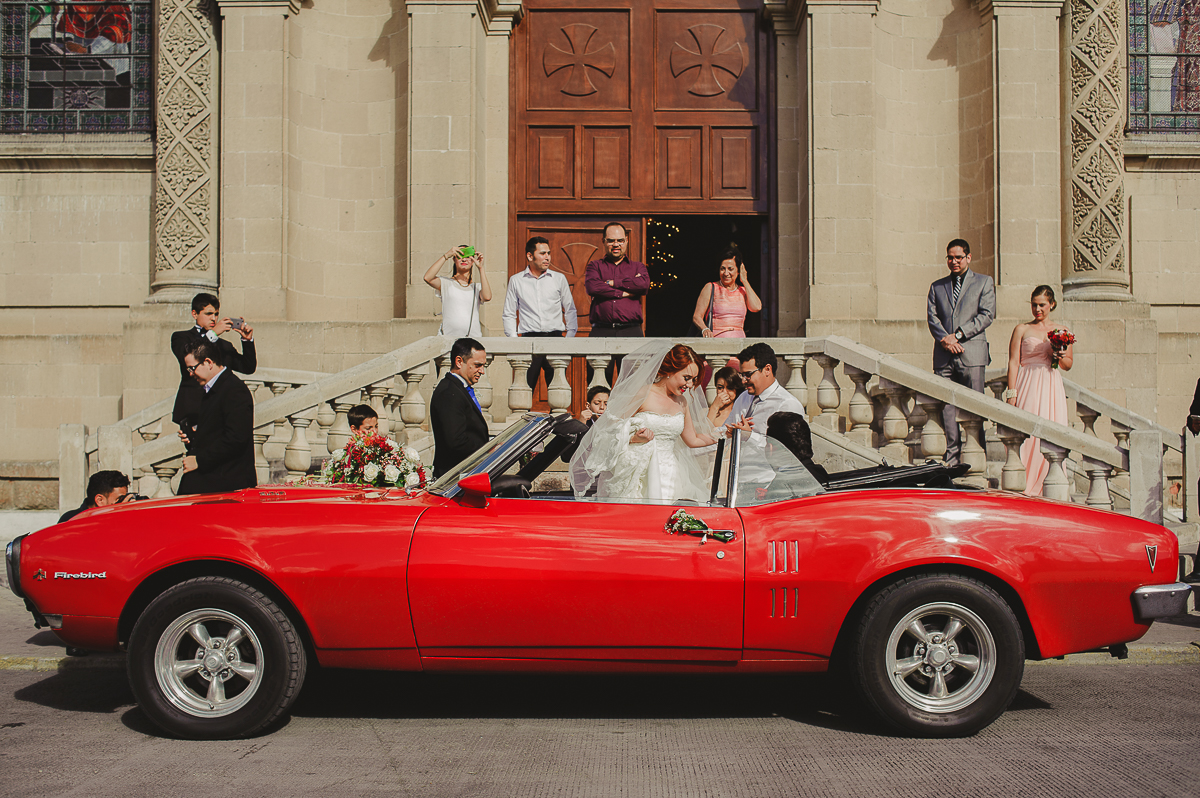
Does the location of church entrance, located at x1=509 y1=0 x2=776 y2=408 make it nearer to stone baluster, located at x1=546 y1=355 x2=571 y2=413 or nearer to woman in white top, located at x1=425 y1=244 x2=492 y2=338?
woman in white top, located at x1=425 y1=244 x2=492 y2=338

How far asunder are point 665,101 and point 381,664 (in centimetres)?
1075

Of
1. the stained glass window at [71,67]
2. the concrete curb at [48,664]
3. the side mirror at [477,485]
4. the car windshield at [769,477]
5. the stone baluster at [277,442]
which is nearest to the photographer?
the side mirror at [477,485]

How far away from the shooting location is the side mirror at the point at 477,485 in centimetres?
444

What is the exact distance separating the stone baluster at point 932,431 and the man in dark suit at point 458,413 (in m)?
4.15

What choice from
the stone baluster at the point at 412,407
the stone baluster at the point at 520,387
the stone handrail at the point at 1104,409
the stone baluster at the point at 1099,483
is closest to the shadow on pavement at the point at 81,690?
the stone baluster at the point at 412,407

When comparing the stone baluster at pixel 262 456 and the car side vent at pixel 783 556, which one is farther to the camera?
the stone baluster at pixel 262 456

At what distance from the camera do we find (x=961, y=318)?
9.15 metres

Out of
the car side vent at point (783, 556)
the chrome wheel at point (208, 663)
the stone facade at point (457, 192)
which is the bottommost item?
the chrome wheel at point (208, 663)

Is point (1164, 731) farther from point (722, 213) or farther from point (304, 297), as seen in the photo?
point (304, 297)

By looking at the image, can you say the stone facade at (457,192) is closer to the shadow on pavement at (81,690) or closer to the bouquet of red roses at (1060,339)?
the bouquet of red roses at (1060,339)

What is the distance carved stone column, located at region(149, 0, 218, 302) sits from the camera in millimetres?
13086

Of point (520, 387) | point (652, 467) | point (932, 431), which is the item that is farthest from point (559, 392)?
point (652, 467)

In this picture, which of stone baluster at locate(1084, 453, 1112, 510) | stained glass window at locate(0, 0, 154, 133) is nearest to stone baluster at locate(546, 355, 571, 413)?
stone baluster at locate(1084, 453, 1112, 510)

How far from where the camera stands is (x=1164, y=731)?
4.51m
